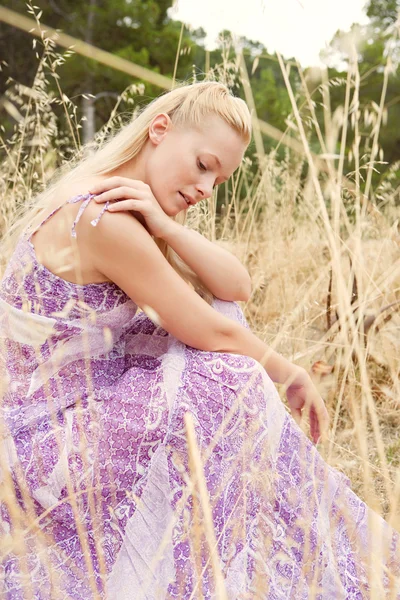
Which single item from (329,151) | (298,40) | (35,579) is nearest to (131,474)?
(35,579)

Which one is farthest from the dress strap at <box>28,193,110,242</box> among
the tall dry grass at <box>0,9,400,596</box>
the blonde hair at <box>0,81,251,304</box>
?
the tall dry grass at <box>0,9,400,596</box>

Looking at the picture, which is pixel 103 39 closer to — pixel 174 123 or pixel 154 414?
pixel 174 123

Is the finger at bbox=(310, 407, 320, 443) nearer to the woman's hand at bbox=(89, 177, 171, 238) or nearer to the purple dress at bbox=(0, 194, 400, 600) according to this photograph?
the purple dress at bbox=(0, 194, 400, 600)

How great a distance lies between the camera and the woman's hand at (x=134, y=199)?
126 centimetres

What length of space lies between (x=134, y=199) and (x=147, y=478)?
1.79ft

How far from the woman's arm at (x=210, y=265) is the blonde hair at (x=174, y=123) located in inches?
1.8

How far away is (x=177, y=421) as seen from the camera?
1.16 meters

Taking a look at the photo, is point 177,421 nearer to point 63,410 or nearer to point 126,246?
point 63,410

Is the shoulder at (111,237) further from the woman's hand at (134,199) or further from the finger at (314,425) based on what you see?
the finger at (314,425)

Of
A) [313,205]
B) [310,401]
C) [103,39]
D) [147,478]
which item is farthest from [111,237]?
[103,39]

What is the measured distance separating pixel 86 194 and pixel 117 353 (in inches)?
13.8

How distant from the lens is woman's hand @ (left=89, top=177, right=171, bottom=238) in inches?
49.6

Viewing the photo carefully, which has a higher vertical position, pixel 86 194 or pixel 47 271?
pixel 86 194

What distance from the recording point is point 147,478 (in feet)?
3.84
